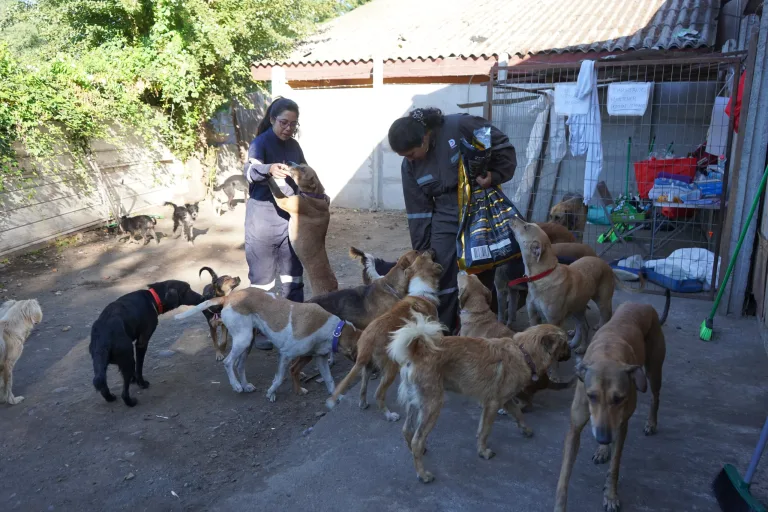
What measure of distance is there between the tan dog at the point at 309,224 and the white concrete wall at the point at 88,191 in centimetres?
632

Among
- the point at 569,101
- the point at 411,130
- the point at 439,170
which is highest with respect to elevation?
the point at 569,101

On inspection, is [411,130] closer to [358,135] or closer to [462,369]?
[462,369]

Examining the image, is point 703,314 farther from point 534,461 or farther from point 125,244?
point 125,244

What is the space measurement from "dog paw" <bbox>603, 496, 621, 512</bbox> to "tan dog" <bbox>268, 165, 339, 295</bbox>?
3.17 m

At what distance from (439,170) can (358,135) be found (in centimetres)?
934

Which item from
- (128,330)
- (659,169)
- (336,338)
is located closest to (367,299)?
(336,338)

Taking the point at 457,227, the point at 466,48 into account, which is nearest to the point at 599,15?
the point at 466,48

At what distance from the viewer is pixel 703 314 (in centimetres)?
564

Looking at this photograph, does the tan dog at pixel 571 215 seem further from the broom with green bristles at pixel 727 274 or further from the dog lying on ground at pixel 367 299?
the dog lying on ground at pixel 367 299

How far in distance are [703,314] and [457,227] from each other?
120 inches

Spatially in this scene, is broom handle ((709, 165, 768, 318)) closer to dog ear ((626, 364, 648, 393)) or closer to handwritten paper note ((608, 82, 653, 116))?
handwritten paper note ((608, 82, 653, 116))

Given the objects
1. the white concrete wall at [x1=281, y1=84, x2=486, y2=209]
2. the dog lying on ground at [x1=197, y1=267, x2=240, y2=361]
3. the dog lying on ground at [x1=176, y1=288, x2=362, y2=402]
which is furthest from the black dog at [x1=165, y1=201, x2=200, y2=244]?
the dog lying on ground at [x1=176, y1=288, x2=362, y2=402]

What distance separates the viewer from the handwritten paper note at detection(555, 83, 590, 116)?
6.62 meters

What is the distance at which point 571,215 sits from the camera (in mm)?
7285
